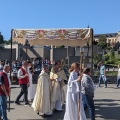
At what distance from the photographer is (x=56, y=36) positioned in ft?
34.5

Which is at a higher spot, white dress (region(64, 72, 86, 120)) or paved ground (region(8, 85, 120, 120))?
white dress (region(64, 72, 86, 120))

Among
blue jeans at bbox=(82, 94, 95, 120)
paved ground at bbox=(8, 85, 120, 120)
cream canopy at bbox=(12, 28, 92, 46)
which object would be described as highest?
cream canopy at bbox=(12, 28, 92, 46)

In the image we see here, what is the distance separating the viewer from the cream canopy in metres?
10.4

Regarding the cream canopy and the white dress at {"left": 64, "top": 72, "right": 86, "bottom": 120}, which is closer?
the white dress at {"left": 64, "top": 72, "right": 86, "bottom": 120}

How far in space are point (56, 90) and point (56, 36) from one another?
6.98ft

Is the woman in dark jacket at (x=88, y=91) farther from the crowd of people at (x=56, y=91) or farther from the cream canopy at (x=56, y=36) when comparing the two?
the cream canopy at (x=56, y=36)

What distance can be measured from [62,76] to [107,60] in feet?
161

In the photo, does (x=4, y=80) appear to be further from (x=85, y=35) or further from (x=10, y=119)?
A: (x=85, y=35)

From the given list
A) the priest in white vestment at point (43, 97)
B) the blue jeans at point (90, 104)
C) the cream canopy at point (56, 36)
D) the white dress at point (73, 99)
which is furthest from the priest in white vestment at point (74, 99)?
the cream canopy at point (56, 36)

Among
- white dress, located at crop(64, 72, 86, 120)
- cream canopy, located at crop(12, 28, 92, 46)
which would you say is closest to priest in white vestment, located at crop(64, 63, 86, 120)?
white dress, located at crop(64, 72, 86, 120)

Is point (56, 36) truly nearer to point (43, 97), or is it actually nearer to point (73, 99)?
point (43, 97)

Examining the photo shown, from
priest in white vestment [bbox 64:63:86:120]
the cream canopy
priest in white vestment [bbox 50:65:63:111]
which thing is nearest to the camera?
priest in white vestment [bbox 64:63:86:120]

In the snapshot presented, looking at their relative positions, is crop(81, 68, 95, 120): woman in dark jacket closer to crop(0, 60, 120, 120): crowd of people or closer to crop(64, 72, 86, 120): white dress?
crop(0, 60, 120, 120): crowd of people

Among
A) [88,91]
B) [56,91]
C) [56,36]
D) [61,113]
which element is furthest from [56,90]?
[88,91]
